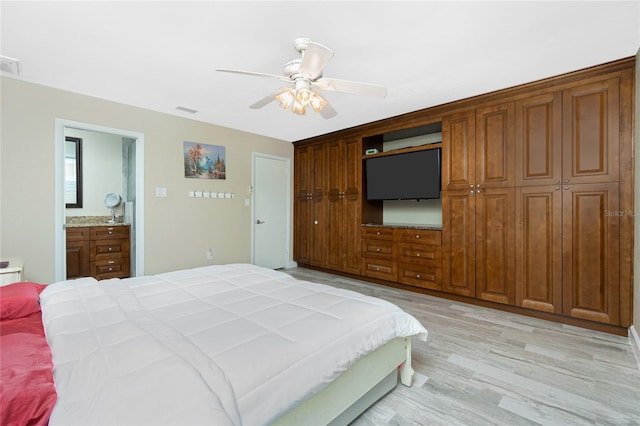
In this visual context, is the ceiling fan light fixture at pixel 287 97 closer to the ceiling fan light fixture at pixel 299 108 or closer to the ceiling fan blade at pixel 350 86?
the ceiling fan light fixture at pixel 299 108

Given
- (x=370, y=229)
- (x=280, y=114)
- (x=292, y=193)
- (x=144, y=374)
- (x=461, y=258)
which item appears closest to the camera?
(x=144, y=374)

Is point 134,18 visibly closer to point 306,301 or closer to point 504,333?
point 306,301

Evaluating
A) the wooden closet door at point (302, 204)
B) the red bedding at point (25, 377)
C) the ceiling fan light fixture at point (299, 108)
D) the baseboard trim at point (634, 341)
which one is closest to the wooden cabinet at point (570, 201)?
the baseboard trim at point (634, 341)

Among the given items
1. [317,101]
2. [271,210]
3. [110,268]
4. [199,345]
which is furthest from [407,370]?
[110,268]

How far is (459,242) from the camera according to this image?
3.33m

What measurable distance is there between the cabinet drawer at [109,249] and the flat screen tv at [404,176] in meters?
3.79

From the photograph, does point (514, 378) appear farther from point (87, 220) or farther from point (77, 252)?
point (87, 220)

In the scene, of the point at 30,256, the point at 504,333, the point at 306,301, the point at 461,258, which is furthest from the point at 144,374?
the point at 461,258

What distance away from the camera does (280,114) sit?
3.73 metres

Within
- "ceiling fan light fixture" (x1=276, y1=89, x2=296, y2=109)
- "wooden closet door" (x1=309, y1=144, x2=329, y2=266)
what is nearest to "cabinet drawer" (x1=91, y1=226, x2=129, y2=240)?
"wooden closet door" (x1=309, y1=144, x2=329, y2=266)

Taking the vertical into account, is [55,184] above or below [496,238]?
above

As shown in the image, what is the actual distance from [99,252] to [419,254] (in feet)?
14.7

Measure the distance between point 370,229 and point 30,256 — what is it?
155 inches

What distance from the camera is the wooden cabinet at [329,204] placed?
14.4 ft
